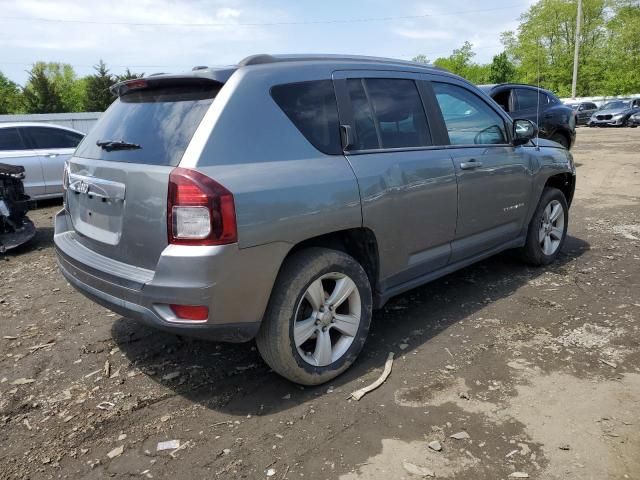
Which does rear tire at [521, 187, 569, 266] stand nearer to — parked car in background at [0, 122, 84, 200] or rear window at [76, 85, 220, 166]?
rear window at [76, 85, 220, 166]

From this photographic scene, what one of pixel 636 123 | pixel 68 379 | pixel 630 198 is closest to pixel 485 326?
pixel 68 379

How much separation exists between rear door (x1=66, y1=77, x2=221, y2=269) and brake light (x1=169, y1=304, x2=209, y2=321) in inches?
10.2

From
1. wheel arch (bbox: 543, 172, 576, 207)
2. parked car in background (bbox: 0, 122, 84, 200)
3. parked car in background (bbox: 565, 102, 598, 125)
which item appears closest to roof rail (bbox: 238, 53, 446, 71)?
wheel arch (bbox: 543, 172, 576, 207)

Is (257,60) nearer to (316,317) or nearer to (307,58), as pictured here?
(307,58)

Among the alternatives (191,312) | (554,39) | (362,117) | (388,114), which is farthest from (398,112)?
(554,39)

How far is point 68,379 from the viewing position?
324cm

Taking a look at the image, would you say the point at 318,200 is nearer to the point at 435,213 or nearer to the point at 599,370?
the point at 435,213

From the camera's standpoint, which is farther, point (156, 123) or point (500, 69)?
point (500, 69)

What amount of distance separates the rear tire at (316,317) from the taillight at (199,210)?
1.60 feet

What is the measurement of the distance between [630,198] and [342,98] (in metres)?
7.23

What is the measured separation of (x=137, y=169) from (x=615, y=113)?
31.7 m

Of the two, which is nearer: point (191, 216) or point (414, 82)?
point (191, 216)

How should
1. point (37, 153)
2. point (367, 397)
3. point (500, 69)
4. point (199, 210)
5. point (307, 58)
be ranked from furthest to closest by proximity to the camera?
point (500, 69)
point (37, 153)
point (307, 58)
point (367, 397)
point (199, 210)

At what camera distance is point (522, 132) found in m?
4.50
